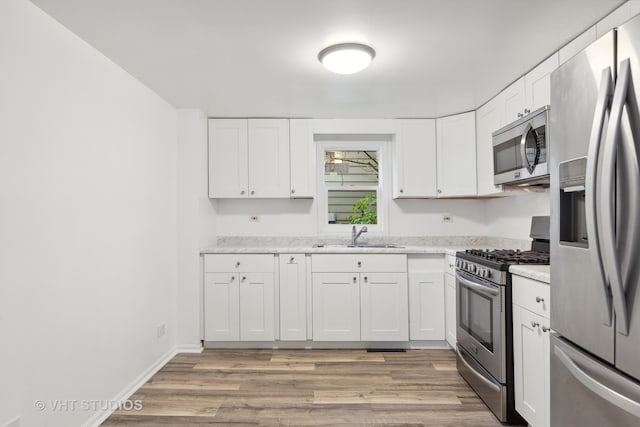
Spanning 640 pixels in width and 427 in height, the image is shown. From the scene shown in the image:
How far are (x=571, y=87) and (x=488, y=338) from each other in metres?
1.58

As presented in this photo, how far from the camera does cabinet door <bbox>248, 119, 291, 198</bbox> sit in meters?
3.69

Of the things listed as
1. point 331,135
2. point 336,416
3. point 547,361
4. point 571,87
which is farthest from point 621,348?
point 331,135

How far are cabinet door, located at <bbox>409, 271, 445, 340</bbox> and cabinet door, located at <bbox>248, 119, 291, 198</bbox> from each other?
5.22ft

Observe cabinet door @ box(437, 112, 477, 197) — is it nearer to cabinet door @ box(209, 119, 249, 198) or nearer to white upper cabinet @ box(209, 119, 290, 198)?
white upper cabinet @ box(209, 119, 290, 198)

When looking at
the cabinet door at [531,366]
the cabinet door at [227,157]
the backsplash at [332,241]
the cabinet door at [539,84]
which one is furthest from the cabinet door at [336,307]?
the cabinet door at [539,84]

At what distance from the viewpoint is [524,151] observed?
2289 mm

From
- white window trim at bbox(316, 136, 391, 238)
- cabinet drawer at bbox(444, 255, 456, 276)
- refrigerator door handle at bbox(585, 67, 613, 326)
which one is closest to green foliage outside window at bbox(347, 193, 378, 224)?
white window trim at bbox(316, 136, 391, 238)

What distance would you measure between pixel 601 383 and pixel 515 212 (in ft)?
7.62

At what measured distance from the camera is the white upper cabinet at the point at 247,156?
3678 millimetres

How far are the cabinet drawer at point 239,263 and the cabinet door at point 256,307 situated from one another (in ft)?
0.18

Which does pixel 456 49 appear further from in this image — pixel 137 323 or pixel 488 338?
pixel 137 323

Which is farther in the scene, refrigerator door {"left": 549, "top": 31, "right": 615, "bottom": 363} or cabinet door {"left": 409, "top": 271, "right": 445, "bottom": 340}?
cabinet door {"left": 409, "top": 271, "right": 445, "bottom": 340}

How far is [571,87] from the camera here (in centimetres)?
136

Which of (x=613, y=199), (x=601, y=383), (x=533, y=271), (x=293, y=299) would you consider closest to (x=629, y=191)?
(x=613, y=199)
